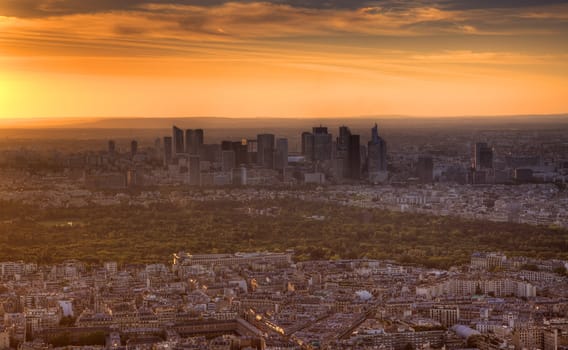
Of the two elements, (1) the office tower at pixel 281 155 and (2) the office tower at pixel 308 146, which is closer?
(1) the office tower at pixel 281 155

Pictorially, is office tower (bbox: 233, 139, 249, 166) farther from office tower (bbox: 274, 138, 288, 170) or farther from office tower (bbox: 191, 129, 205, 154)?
office tower (bbox: 191, 129, 205, 154)

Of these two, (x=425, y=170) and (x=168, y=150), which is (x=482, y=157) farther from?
(x=168, y=150)

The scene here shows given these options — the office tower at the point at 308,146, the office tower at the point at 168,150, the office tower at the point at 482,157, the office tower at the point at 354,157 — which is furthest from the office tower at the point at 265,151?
the office tower at the point at 482,157

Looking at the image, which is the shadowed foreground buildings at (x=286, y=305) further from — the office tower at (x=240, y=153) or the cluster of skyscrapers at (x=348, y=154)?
the office tower at (x=240, y=153)

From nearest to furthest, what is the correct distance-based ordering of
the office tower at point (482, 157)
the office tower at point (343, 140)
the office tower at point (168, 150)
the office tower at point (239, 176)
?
the office tower at point (482, 157)
the office tower at point (239, 176)
the office tower at point (343, 140)
the office tower at point (168, 150)

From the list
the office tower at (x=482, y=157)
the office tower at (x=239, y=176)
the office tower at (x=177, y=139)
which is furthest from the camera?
the office tower at (x=177, y=139)

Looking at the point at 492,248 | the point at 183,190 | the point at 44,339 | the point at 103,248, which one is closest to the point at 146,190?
the point at 183,190
